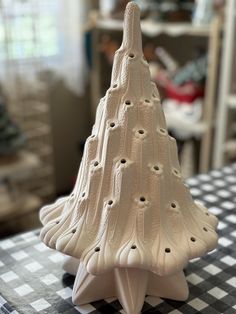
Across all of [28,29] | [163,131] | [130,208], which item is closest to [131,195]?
[130,208]

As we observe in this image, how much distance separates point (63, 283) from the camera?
2.62 ft

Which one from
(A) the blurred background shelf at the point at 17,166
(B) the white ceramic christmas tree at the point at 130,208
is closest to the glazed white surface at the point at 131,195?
(B) the white ceramic christmas tree at the point at 130,208

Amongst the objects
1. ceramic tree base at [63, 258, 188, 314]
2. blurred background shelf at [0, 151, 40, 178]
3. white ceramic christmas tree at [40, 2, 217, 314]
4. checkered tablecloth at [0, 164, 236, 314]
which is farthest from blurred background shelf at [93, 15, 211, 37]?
ceramic tree base at [63, 258, 188, 314]

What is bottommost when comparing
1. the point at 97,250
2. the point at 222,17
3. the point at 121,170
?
the point at 97,250

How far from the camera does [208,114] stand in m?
2.01

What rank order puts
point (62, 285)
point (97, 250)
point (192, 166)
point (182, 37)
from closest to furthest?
point (97, 250) < point (62, 285) < point (192, 166) < point (182, 37)

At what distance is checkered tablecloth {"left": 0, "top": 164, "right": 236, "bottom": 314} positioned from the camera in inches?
28.9

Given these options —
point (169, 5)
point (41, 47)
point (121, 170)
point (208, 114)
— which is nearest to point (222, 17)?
point (169, 5)

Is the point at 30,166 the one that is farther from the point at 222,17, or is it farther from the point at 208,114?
the point at 222,17

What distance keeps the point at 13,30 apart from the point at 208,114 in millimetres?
1008

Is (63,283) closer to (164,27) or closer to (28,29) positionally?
(164,27)

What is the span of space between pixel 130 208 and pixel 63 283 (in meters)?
0.20

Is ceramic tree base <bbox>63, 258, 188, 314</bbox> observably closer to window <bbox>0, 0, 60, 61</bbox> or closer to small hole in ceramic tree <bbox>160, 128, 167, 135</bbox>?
small hole in ceramic tree <bbox>160, 128, 167, 135</bbox>

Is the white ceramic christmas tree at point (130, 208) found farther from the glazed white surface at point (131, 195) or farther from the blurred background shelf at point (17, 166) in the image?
the blurred background shelf at point (17, 166)
